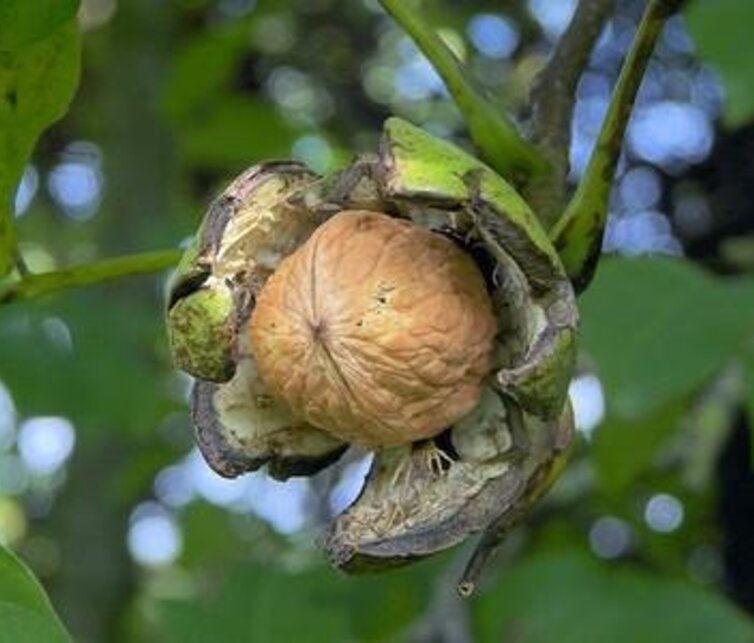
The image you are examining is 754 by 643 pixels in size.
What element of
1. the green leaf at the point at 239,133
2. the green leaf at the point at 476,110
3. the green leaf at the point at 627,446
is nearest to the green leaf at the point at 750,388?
the green leaf at the point at 627,446

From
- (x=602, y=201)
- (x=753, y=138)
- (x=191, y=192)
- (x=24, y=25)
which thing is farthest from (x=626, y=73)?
(x=191, y=192)

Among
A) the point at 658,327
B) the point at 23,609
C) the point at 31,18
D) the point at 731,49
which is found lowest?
the point at 658,327

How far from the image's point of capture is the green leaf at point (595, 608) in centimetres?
224

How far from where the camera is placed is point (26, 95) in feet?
4.54

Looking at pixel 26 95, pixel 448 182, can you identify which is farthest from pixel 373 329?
pixel 26 95

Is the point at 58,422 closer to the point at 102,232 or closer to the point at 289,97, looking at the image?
the point at 102,232

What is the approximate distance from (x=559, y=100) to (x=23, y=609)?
0.49 meters

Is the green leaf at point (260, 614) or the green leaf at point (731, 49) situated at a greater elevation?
the green leaf at point (731, 49)

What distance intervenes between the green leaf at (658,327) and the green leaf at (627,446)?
359mm

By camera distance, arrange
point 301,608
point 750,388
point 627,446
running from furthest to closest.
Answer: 1. point 627,446
2. point 301,608
3. point 750,388

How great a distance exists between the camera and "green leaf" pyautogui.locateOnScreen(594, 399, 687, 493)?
2436 millimetres

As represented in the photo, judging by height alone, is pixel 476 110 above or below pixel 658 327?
above

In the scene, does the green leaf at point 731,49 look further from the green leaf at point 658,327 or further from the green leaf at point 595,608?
the green leaf at point 595,608

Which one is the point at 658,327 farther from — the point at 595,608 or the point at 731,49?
the point at 595,608
